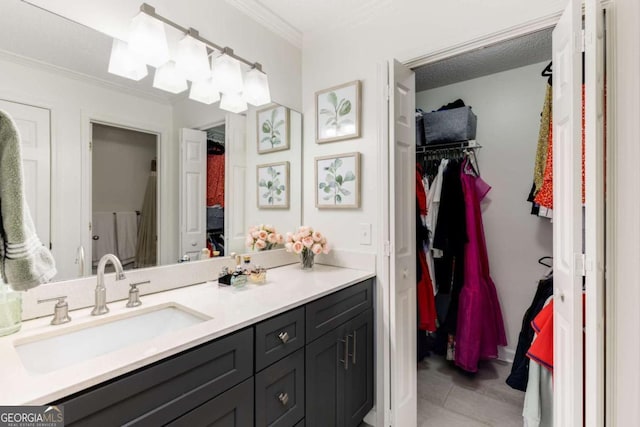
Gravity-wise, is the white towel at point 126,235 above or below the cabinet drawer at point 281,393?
above

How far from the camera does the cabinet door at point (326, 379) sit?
4.23 feet

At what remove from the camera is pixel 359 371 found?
1613mm

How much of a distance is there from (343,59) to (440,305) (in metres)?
2.04

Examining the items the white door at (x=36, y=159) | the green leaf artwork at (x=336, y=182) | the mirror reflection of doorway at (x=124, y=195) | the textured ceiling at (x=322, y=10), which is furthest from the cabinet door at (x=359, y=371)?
the textured ceiling at (x=322, y=10)

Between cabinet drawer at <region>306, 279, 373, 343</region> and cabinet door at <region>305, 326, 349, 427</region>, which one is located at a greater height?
cabinet drawer at <region>306, 279, 373, 343</region>

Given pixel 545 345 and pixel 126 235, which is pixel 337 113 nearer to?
pixel 126 235

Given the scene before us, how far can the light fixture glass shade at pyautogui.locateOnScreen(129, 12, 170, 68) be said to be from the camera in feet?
4.18

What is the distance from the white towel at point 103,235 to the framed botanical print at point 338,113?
4.22 ft

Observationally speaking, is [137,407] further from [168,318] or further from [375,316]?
[375,316]

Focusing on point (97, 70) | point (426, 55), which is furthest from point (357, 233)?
point (97, 70)

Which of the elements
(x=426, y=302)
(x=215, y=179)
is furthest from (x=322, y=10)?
(x=426, y=302)

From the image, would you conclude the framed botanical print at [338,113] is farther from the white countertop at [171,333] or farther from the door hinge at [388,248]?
the white countertop at [171,333]

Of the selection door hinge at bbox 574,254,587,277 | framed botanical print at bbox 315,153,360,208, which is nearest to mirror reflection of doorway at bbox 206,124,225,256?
framed botanical print at bbox 315,153,360,208

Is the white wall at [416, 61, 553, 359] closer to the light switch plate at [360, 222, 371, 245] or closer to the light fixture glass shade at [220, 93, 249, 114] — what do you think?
the light switch plate at [360, 222, 371, 245]
